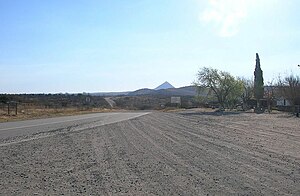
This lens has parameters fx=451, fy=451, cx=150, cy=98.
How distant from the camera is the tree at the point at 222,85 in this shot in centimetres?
7731

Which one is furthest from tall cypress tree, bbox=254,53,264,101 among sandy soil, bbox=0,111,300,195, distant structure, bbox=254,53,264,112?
sandy soil, bbox=0,111,300,195

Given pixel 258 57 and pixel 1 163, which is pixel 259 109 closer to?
pixel 258 57

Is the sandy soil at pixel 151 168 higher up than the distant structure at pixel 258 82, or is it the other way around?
the distant structure at pixel 258 82

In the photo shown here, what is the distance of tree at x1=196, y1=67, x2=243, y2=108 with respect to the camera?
77.3 m

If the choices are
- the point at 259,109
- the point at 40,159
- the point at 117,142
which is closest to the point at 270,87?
the point at 259,109

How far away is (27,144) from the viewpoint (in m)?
18.3

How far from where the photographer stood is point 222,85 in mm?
77625

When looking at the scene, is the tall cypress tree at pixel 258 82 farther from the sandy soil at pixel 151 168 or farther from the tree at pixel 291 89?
the sandy soil at pixel 151 168

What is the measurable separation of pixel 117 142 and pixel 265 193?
11.1 meters

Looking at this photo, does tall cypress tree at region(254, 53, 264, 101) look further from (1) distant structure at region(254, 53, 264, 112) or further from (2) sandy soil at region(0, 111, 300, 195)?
(2) sandy soil at region(0, 111, 300, 195)

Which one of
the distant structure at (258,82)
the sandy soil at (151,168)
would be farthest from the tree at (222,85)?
the sandy soil at (151,168)

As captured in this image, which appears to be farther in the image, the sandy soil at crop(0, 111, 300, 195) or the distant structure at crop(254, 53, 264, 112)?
the distant structure at crop(254, 53, 264, 112)


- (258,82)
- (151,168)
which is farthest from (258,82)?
(151,168)

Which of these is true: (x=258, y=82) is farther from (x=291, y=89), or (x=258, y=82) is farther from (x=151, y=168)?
(x=151, y=168)
